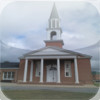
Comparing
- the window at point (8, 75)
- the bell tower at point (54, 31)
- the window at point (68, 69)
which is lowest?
the window at point (8, 75)

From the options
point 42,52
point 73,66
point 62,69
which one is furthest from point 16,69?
point 73,66

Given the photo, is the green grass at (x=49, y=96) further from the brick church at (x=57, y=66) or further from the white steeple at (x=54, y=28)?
the white steeple at (x=54, y=28)

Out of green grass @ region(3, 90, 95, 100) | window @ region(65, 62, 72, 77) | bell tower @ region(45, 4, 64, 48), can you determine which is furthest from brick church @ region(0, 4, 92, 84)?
green grass @ region(3, 90, 95, 100)

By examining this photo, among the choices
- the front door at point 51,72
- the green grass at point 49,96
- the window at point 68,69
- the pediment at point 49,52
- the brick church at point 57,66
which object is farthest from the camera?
the front door at point 51,72

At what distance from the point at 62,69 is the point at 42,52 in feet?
13.2

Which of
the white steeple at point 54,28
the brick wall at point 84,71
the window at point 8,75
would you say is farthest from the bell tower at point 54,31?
the window at point 8,75

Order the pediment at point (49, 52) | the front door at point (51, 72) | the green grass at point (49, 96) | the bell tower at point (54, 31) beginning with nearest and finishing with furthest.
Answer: the green grass at point (49, 96)
the pediment at point (49, 52)
the front door at point (51, 72)
the bell tower at point (54, 31)

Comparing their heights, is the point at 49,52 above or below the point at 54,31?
below

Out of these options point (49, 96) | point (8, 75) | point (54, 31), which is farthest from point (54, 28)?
point (49, 96)

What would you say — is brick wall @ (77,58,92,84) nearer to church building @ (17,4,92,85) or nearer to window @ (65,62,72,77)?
church building @ (17,4,92,85)

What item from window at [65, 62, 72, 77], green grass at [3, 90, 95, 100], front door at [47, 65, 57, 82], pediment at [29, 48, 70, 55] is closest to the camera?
green grass at [3, 90, 95, 100]

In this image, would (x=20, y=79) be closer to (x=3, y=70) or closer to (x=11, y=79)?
(x=11, y=79)

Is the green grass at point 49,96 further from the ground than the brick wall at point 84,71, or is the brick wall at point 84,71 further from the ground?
the brick wall at point 84,71

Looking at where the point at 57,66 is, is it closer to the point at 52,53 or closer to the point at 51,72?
the point at 52,53
